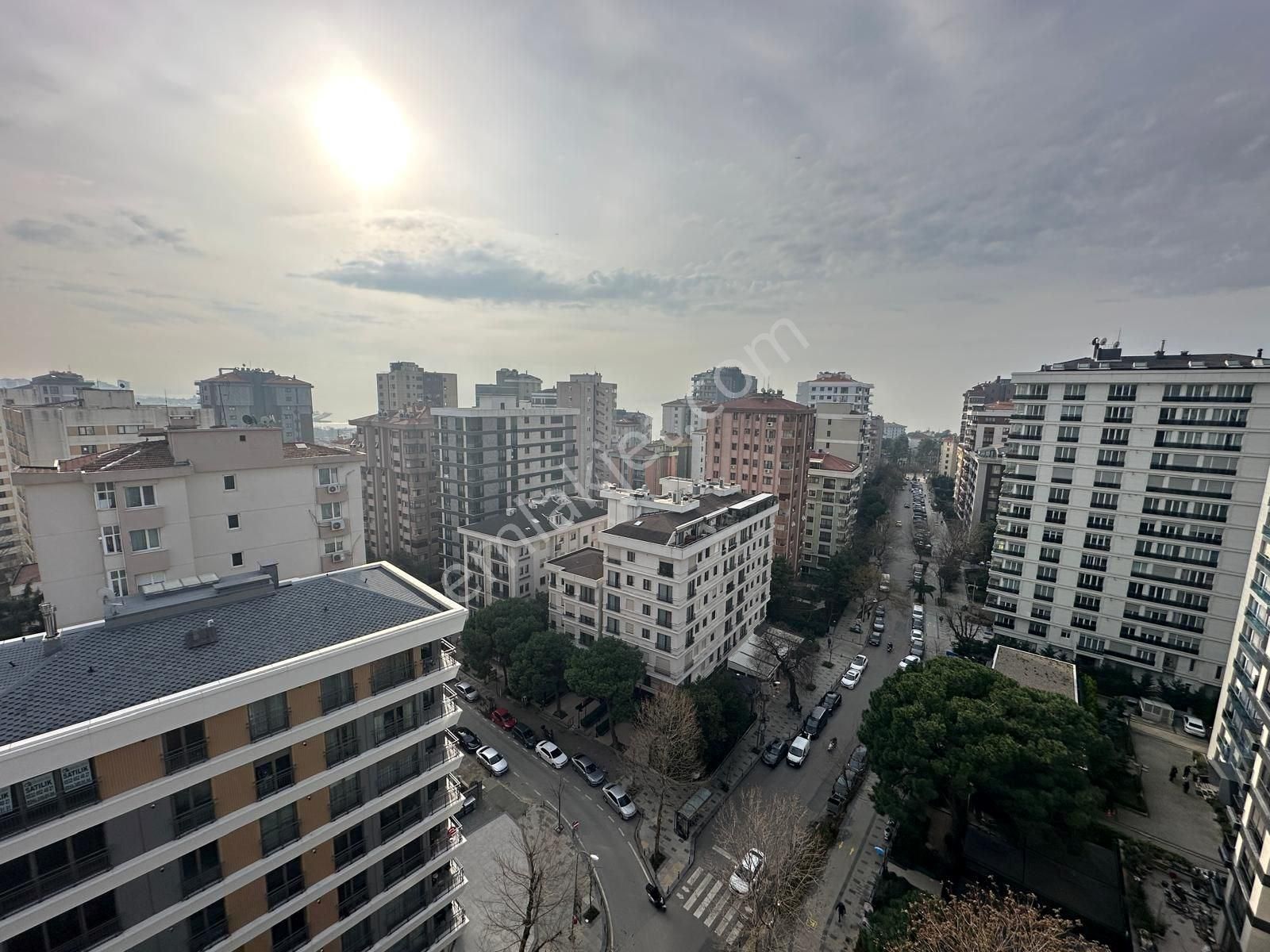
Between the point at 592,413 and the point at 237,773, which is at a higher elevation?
the point at 592,413

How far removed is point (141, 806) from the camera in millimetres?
11758

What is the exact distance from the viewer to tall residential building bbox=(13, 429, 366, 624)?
2358cm

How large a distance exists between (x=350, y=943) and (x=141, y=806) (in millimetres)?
8137

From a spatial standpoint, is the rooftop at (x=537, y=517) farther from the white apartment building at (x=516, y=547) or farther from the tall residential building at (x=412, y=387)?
the tall residential building at (x=412, y=387)

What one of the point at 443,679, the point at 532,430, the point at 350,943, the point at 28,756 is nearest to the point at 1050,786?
the point at 443,679

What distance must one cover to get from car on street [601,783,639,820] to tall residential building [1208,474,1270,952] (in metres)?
22.1

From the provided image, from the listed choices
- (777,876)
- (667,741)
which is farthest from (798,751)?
(777,876)

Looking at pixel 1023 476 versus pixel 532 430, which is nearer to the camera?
pixel 1023 476

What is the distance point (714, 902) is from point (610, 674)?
1103 cm

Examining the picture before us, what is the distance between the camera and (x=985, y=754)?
21.0 m

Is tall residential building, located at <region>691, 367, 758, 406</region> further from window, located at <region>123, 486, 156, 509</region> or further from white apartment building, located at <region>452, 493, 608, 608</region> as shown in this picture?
window, located at <region>123, 486, 156, 509</region>

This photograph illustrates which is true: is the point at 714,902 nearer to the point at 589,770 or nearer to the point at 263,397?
the point at 589,770

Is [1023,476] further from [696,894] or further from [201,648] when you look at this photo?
[201,648]

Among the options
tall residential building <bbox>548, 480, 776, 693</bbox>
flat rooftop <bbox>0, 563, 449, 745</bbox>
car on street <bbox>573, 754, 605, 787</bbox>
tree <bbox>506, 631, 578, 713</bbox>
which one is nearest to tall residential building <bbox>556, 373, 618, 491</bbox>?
tall residential building <bbox>548, 480, 776, 693</bbox>
